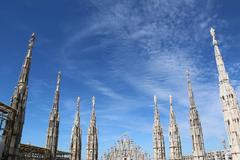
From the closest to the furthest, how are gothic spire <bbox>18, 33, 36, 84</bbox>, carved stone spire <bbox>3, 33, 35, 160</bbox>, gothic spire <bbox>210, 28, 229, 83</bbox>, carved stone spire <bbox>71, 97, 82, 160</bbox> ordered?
carved stone spire <bbox>3, 33, 35, 160</bbox>
gothic spire <bbox>210, 28, 229, 83</bbox>
gothic spire <bbox>18, 33, 36, 84</bbox>
carved stone spire <bbox>71, 97, 82, 160</bbox>

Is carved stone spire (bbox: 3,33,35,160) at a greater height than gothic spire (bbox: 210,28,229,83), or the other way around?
gothic spire (bbox: 210,28,229,83)

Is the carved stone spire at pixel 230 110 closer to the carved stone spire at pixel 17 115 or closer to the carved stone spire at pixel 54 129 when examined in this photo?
the carved stone spire at pixel 17 115

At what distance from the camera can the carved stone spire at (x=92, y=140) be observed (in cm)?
4934

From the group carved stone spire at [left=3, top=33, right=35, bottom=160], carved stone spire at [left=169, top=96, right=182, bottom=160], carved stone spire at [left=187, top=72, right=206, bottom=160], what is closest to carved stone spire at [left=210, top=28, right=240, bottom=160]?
carved stone spire at [left=187, top=72, right=206, bottom=160]

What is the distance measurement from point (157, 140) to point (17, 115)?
3730 cm

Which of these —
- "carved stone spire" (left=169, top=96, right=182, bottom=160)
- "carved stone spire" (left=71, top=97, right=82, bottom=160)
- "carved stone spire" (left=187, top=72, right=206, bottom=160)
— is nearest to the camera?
"carved stone spire" (left=187, top=72, right=206, bottom=160)

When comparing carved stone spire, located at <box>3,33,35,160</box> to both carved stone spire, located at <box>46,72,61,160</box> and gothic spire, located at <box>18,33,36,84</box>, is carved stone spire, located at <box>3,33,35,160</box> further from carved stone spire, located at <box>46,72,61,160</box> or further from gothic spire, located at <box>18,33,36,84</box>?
carved stone spire, located at <box>46,72,61,160</box>

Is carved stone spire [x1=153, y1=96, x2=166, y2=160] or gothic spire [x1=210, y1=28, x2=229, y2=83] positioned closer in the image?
gothic spire [x1=210, y1=28, x2=229, y2=83]

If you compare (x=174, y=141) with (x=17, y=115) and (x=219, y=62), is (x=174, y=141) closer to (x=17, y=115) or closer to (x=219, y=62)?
(x=219, y=62)

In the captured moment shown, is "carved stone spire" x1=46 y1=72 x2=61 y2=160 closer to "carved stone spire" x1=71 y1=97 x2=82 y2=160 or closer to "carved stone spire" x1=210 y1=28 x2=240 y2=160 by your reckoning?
"carved stone spire" x1=71 y1=97 x2=82 y2=160

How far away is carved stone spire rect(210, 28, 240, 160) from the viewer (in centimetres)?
1828

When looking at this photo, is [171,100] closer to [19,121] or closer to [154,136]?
[154,136]

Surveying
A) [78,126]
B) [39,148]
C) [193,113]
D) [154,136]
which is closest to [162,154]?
[154,136]

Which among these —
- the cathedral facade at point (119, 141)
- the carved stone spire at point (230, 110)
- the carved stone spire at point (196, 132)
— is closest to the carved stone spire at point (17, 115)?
the cathedral facade at point (119, 141)
